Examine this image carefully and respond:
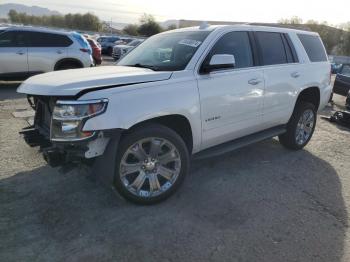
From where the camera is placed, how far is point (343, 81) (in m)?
12.7

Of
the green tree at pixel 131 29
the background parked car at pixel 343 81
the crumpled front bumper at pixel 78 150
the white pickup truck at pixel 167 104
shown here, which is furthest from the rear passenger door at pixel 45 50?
the green tree at pixel 131 29

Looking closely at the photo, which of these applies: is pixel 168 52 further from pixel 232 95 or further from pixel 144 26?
pixel 144 26

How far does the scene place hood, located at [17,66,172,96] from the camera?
331 cm

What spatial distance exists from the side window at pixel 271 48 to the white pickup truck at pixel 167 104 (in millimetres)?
16

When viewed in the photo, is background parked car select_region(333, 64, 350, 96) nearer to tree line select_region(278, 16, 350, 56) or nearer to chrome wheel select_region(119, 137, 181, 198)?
chrome wheel select_region(119, 137, 181, 198)

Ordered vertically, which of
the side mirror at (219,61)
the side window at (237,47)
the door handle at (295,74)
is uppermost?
the side window at (237,47)

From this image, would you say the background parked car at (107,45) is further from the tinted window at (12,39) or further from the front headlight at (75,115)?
the front headlight at (75,115)

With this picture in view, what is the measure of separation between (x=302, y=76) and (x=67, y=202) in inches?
153

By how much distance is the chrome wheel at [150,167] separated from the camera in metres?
3.66

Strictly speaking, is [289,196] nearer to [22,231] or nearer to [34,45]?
[22,231]

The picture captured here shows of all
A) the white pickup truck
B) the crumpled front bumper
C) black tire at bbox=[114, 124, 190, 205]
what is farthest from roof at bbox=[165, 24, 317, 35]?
the crumpled front bumper

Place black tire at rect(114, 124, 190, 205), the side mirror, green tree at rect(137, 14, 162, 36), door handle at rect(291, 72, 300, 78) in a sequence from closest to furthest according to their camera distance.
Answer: black tire at rect(114, 124, 190, 205)
the side mirror
door handle at rect(291, 72, 300, 78)
green tree at rect(137, 14, 162, 36)

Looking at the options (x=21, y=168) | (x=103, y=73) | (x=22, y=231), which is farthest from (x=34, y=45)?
(x=22, y=231)

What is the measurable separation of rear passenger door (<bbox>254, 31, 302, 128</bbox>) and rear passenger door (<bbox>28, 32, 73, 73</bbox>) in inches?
305
